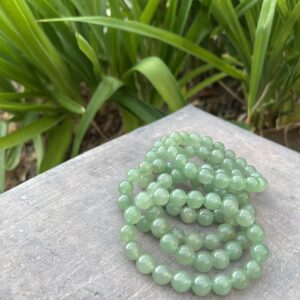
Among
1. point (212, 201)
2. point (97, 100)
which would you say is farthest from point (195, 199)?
point (97, 100)

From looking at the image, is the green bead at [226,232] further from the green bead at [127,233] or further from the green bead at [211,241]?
the green bead at [127,233]

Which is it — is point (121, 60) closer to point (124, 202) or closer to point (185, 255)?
point (124, 202)

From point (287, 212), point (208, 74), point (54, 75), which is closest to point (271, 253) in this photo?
point (287, 212)

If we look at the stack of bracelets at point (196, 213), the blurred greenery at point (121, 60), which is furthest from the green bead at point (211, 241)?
the blurred greenery at point (121, 60)

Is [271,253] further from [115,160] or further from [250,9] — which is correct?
[250,9]

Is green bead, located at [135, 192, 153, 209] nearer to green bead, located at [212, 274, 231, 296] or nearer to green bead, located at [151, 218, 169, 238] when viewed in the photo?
green bead, located at [151, 218, 169, 238]

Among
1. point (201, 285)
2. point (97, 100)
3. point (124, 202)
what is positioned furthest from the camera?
point (97, 100)
